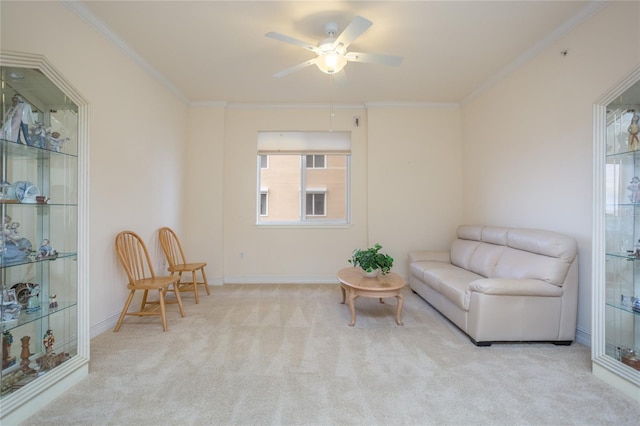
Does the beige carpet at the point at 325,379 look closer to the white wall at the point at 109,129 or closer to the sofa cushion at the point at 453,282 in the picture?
the sofa cushion at the point at 453,282

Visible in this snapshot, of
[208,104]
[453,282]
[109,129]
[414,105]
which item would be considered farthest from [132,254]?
[414,105]

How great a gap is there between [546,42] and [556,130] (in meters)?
0.87

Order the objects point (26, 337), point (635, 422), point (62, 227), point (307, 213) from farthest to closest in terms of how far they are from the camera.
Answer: point (307, 213)
point (62, 227)
point (26, 337)
point (635, 422)

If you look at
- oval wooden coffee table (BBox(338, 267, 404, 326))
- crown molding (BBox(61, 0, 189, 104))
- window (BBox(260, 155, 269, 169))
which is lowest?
oval wooden coffee table (BBox(338, 267, 404, 326))

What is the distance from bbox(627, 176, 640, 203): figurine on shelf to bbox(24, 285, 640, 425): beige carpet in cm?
123

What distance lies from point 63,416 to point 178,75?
3.44 metres

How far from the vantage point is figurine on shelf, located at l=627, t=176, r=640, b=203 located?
177 cm

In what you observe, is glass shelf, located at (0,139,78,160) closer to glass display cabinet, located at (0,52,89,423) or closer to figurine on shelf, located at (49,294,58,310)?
glass display cabinet, located at (0,52,89,423)

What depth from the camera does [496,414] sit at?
1.49 m

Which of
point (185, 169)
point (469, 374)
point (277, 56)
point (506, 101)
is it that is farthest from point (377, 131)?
point (469, 374)

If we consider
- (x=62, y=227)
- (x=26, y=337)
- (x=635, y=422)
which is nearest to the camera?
(x=635, y=422)

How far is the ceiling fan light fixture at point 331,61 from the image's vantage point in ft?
7.54

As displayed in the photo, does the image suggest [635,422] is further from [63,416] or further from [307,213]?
[307,213]

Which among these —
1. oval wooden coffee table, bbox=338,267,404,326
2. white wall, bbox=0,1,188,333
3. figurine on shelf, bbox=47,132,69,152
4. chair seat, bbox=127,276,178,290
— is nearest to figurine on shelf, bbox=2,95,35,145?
figurine on shelf, bbox=47,132,69,152
